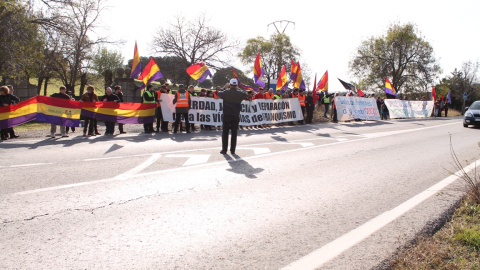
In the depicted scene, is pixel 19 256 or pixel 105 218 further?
pixel 105 218

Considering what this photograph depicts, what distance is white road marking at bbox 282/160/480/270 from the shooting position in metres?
2.98

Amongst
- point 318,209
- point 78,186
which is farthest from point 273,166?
point 78,186

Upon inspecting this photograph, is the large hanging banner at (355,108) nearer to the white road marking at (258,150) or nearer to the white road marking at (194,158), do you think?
the white road marking at (258,150)

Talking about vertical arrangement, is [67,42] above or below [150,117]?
above

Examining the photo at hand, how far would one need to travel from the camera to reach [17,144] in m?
9.61

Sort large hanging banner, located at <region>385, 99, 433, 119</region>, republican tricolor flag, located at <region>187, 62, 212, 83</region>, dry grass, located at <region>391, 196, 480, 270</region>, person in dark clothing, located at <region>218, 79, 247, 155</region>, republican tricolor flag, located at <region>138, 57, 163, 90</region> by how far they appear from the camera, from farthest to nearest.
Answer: large hanging banner, located at <region>385, 99, 433, 119</region>, republican tricolor flag, located at <region>187, 62, 212, 83</region>, republican tricolor flag, located at <region>138, 57, 163, 90</region>, person in dark clothing, located at <region>218, 79, 247, 155</region>, dry grass, located at <region>391, 196, 480, 270</region>

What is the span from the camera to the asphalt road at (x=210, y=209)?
308 cm

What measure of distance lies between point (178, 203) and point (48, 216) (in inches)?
59.2

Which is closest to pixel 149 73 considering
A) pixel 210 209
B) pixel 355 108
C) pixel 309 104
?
pixel 309 104

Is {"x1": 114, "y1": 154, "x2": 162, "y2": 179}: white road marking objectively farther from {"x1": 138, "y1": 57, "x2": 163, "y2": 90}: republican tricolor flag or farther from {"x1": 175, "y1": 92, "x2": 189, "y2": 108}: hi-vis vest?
{"x1": 138, "y1": 57, "x2": 163, "y2": 90}: republican tricolor flag

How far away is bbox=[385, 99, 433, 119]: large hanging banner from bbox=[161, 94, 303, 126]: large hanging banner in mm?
13265

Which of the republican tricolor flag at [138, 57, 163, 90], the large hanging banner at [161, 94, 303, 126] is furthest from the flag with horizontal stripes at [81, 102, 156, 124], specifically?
the republican tricolor flag at [138, 57, 163, 90]

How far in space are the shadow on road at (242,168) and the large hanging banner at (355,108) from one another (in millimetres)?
16517

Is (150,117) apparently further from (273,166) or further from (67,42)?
(67,42)
